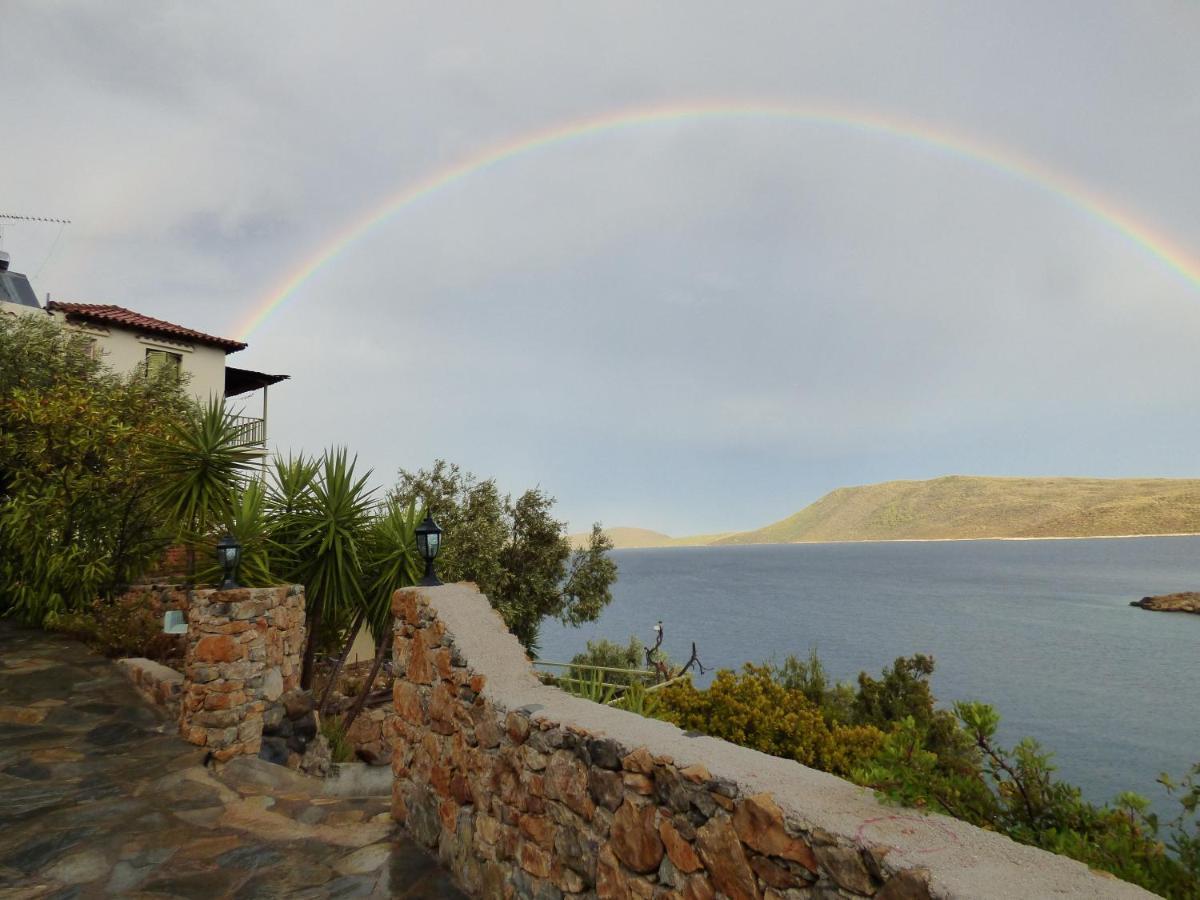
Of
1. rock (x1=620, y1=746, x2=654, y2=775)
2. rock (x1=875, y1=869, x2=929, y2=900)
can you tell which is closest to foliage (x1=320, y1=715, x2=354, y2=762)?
rock (x1=620, y1=746, x2=654, y2=775)

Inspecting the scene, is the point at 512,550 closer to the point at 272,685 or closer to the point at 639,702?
the point at 272,685

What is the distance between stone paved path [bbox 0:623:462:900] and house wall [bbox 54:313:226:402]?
599 inches

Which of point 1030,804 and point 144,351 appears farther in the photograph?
point 144,351

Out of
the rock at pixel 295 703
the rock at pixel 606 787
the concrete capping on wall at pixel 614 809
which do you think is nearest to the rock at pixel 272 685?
the rock at pixel 295 703

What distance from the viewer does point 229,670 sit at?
786 cm

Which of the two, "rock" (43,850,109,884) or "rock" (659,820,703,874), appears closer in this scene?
"rock" (659,820,703,874)

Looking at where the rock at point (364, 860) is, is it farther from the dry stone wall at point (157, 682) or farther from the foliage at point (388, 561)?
the foliage at point (388, 561)

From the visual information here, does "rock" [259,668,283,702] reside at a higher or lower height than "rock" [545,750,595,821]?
lower

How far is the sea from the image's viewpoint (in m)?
35.6

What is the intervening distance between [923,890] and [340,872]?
15.0ft

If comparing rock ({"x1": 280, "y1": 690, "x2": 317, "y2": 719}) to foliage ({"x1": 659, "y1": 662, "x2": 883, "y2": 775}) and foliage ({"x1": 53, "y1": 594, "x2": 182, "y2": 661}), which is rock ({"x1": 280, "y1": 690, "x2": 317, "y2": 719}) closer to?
foliage ({"x1": 53, "y1": 594, "x2": 182, "y2": 661})

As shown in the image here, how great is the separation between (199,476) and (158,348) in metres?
15.7

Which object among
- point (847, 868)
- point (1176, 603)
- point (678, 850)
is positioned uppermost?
point (847, 868)

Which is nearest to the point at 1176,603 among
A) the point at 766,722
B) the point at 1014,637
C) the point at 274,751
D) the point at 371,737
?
the point at 1014,637
